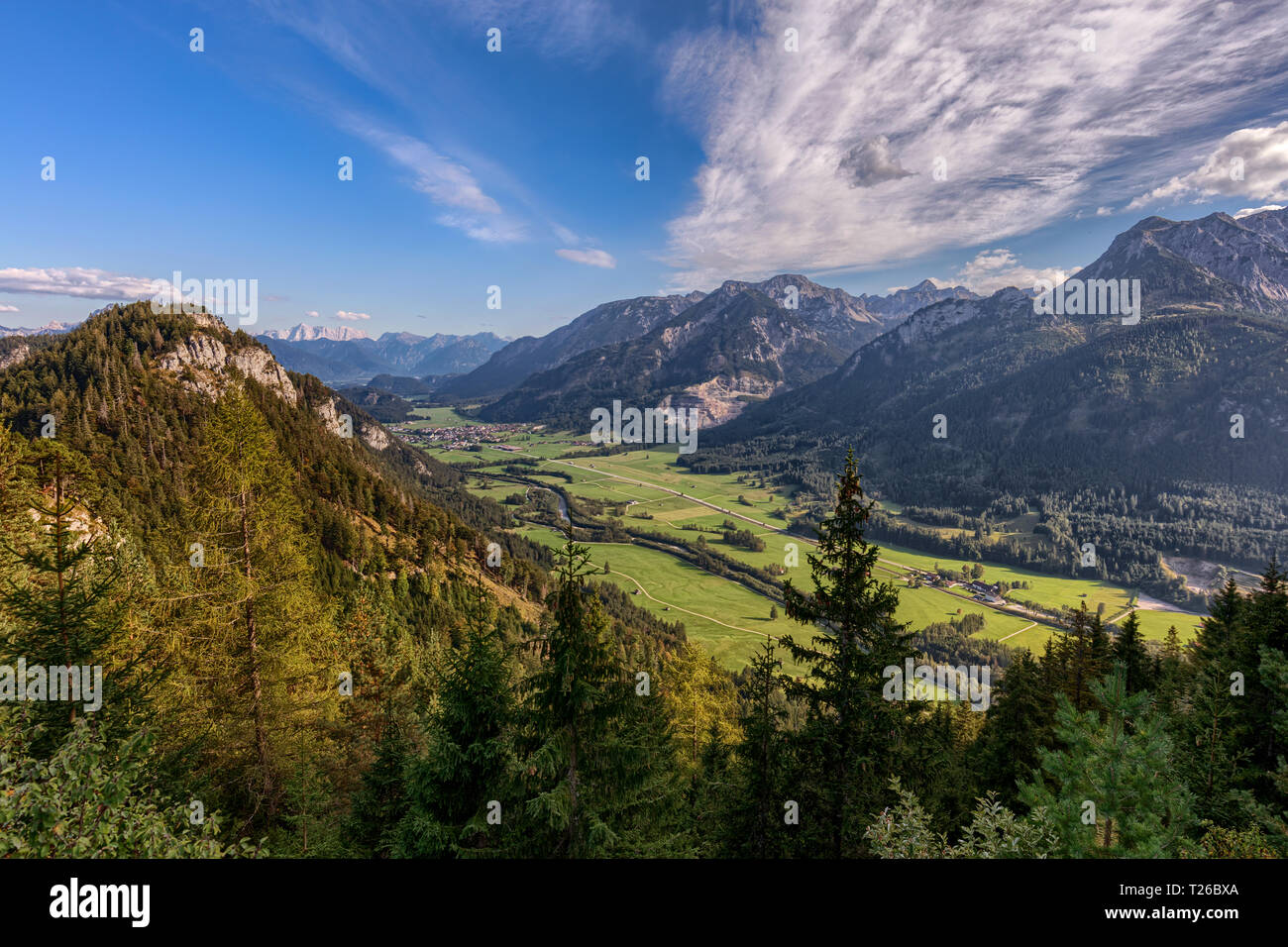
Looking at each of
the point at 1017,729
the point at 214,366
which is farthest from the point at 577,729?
the point at 214,366

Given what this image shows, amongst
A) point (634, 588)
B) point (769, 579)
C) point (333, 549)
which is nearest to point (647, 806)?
point (333, 549)

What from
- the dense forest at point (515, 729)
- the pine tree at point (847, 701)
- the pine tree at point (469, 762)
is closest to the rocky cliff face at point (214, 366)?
the dense forest at point (515, 729)

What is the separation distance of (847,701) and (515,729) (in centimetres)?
1059

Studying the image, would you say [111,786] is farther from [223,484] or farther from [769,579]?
[769,579]

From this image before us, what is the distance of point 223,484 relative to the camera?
1925 cm

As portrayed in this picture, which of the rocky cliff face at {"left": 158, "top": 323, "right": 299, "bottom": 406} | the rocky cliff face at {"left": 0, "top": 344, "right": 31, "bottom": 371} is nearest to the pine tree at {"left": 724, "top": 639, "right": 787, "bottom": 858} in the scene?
the rocky cliff face at {"left": 158, "top": 323, "right": 299, "bottom": 406}

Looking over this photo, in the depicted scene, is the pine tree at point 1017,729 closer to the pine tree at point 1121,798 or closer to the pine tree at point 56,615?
the pine tree at point 1121,798

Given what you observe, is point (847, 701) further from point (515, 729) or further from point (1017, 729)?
point (1017, 729)

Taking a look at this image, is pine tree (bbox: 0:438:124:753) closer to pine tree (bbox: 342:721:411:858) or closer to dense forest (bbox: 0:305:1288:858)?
dense forest (bbox: 0:305:1288:858)

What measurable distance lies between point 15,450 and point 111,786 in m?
22.7

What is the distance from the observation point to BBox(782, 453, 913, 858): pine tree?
16047 millimetres

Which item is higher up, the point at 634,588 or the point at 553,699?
the point at 553,699

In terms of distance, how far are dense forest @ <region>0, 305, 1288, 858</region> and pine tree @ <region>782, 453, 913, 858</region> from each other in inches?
4.3

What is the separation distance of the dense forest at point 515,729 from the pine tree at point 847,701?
0.36ft
